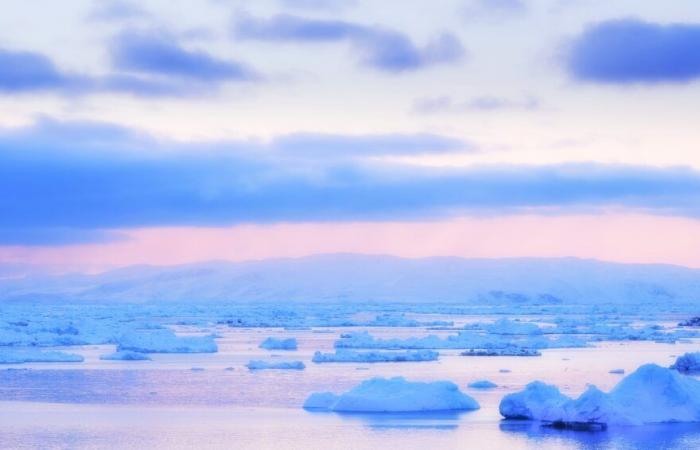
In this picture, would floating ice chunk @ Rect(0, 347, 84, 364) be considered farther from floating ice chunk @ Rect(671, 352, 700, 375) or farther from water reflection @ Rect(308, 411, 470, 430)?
floating ice chunk @ Rect(671, 352, 700, 375)

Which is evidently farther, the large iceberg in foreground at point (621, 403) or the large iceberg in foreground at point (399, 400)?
the large iceberg in foreground at point (399, 400)

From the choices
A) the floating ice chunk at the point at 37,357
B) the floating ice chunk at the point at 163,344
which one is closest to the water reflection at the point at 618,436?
the floating ice chunk at the point at 37,357

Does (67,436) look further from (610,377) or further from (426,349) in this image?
(426,349)

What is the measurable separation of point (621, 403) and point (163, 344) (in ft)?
50.9

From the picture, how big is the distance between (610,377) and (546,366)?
2.70 m

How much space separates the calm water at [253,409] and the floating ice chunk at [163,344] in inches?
Answer: 70.1

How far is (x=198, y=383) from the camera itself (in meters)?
19.5

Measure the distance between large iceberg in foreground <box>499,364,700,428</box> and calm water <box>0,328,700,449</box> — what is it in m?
0.34

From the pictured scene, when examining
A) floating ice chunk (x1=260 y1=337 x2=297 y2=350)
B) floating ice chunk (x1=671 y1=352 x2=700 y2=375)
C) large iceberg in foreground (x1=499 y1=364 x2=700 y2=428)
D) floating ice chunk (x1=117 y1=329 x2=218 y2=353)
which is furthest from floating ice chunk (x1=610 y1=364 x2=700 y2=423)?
floating ice chunk (x1=260 y1=337 x2=297 y2=350)

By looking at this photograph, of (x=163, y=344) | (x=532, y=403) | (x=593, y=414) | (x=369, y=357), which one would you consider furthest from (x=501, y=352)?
(x=593, y=414)

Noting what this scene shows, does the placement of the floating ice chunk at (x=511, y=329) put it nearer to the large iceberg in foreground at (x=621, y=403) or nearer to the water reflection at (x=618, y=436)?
the large iceberg in foreground at (x=621, y=403)

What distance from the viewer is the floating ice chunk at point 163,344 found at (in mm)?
27406

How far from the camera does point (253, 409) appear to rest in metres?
15.9

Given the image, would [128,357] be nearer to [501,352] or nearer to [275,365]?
[275,365]
